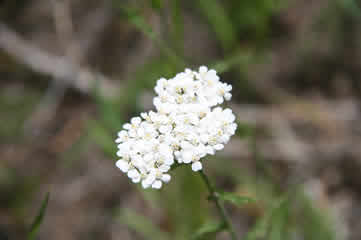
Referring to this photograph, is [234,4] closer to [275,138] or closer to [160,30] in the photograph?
[160,30]

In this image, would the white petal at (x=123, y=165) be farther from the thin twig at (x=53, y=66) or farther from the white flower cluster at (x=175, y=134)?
the thin twig at (x=53, y=66)

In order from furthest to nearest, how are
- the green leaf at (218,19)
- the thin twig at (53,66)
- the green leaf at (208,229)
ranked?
the thin twig at (53,66) → the green leaf at (218,19) → the green leaf at (208,229)

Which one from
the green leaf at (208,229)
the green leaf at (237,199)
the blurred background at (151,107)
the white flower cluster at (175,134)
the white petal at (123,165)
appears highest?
the blurred background at (151,107)

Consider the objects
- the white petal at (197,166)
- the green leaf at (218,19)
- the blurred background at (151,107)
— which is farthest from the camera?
the green leaf at (218,19)

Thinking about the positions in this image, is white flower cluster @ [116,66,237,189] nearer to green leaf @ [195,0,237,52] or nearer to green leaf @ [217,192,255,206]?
green leaf @ [217,192,255,206]

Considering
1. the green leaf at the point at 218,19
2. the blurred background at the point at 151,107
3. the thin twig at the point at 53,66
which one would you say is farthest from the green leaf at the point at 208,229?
the thin twig at the point at 53,66

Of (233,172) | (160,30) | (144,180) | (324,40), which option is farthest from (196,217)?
(324,40)

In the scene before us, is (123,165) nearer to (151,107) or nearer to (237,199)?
(237,199)
